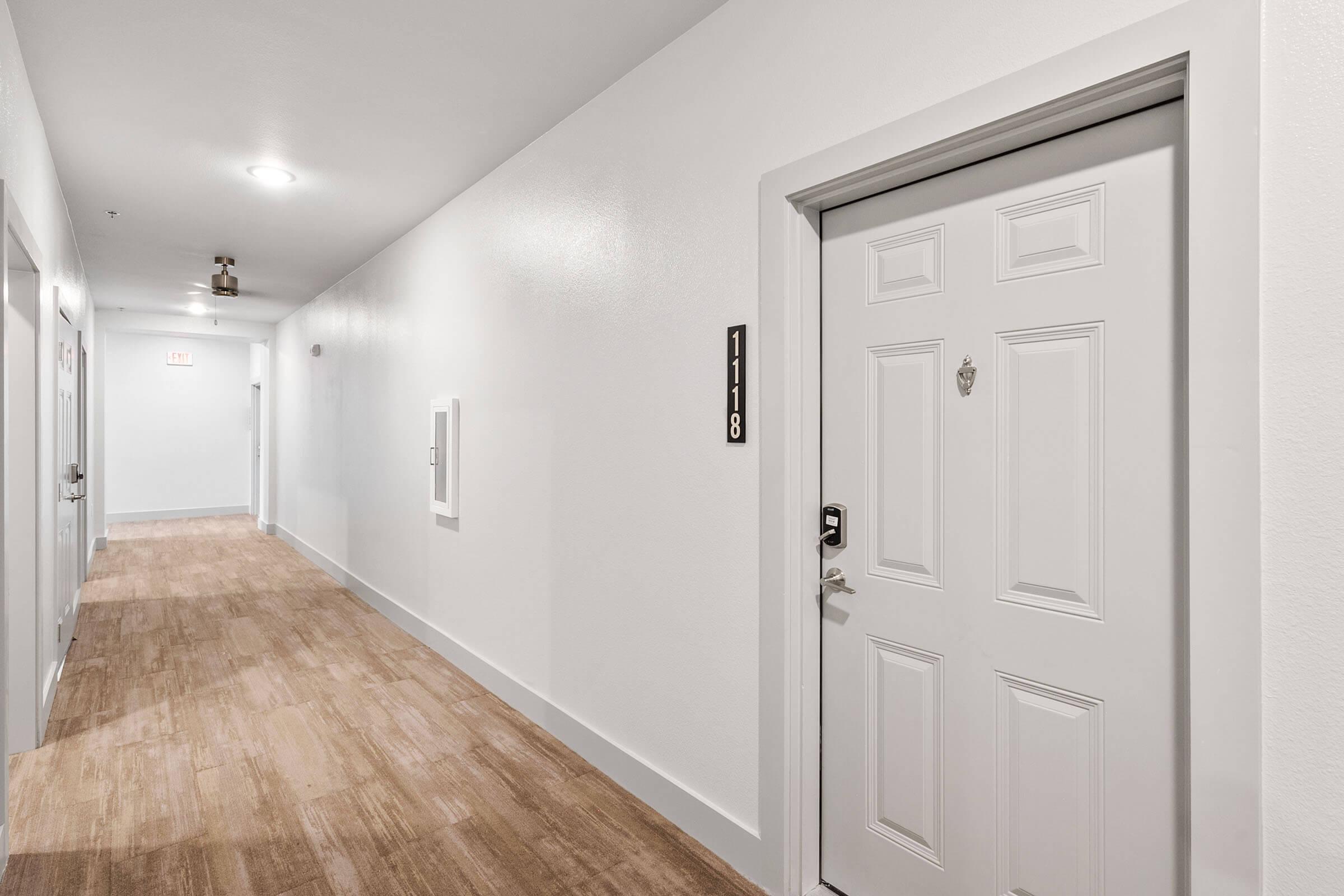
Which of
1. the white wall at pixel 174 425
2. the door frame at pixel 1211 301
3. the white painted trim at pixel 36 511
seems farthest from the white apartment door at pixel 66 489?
the white wall at pixel 174 425

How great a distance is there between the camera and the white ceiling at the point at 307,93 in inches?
88.0

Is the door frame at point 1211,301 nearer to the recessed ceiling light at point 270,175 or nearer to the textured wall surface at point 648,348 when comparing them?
the textured wall surface at point 648,348

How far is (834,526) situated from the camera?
196 centimetres

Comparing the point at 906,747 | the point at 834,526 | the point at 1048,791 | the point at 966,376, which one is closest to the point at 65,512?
the point at 834,526

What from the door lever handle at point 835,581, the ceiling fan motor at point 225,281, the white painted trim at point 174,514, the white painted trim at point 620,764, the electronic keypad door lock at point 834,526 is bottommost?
the white painted trim at point 620,764

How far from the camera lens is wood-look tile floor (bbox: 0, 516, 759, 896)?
209cm

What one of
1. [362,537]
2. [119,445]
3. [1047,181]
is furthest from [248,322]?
[1047,181]

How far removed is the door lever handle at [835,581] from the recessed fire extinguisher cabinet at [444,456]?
2595 millimetres

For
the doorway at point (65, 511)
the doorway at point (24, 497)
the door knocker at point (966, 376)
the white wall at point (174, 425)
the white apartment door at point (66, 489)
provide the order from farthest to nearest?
the white wall at point (174, 425) → the white apartment door at point (66, 489) → the doorway at point (65, 511) → the doorway at point (24, 497) → the door knocker at point (966, 376)

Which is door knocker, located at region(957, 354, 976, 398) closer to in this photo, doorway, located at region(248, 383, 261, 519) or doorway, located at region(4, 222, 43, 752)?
doorway, located at region(4, 222, 43, 752)

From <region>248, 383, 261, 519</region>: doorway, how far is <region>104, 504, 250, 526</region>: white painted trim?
0.70 feet

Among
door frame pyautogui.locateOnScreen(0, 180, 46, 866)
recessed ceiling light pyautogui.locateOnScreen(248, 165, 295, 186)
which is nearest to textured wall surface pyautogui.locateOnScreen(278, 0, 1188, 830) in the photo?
recessed ceiling light pyautogui.locateOnScreen(248, 165, 295, 186)

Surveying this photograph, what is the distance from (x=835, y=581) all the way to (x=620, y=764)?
126 cm

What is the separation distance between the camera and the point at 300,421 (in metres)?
A: 7.30
